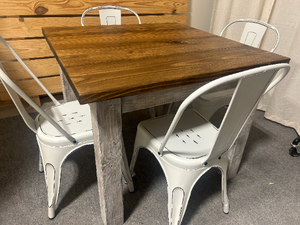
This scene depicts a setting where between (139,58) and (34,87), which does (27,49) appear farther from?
(139,58)

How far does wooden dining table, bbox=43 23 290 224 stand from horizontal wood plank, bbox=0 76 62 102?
76 cm

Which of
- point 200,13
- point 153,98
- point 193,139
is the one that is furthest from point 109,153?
point 200,13

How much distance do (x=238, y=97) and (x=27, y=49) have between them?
1645 mm

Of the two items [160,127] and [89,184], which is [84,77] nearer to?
[160,127]

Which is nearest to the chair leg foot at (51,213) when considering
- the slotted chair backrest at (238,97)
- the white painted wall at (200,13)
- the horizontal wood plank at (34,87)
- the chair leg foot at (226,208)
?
the slotted chair backrest at (238,97)

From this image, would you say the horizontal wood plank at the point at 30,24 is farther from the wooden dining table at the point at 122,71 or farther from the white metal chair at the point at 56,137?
the white metal chair at the point at 56,137

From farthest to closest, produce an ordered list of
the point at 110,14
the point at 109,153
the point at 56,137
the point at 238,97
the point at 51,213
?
1. the point at 110,14
2. the point at 51,213
3. the point at 56,137
4. the point at 109,153
5. the point at 238,97

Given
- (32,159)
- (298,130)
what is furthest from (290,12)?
(32,159)

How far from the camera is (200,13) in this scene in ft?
7.63

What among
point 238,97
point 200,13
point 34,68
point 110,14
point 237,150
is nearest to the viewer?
point 238,97

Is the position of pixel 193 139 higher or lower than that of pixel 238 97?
lower

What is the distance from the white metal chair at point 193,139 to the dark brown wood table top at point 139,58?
0.47 feet

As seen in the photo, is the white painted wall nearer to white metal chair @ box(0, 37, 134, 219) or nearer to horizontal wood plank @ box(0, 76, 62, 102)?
horizontal wood plank @ box(0, 76, 62, 102)

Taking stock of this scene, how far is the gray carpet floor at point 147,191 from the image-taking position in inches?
41.8
